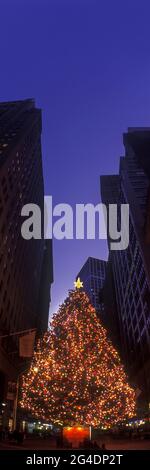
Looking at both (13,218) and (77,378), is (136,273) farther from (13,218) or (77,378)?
(77,378)

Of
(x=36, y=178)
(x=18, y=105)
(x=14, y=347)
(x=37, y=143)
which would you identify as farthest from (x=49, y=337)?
(x=18, y=105)

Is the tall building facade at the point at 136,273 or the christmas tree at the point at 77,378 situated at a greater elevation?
the tall building facade at the point at 136,273

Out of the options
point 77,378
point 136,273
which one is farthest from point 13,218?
point 136,273

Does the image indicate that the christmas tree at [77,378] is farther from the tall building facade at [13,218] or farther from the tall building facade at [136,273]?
the tall building facade at [136,273]

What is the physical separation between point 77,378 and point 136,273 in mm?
59471

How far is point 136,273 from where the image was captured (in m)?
93.6

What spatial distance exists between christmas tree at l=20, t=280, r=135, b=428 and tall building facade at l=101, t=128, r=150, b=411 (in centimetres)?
3417

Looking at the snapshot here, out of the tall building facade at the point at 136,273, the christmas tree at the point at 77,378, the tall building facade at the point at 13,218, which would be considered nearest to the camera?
the christmas tree at the point at 77,378

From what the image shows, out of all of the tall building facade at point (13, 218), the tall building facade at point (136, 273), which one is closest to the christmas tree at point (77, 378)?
the tall building facade at point (13, 218)

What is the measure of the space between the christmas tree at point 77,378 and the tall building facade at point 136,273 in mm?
34169

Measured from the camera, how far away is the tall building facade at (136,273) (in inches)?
3216
